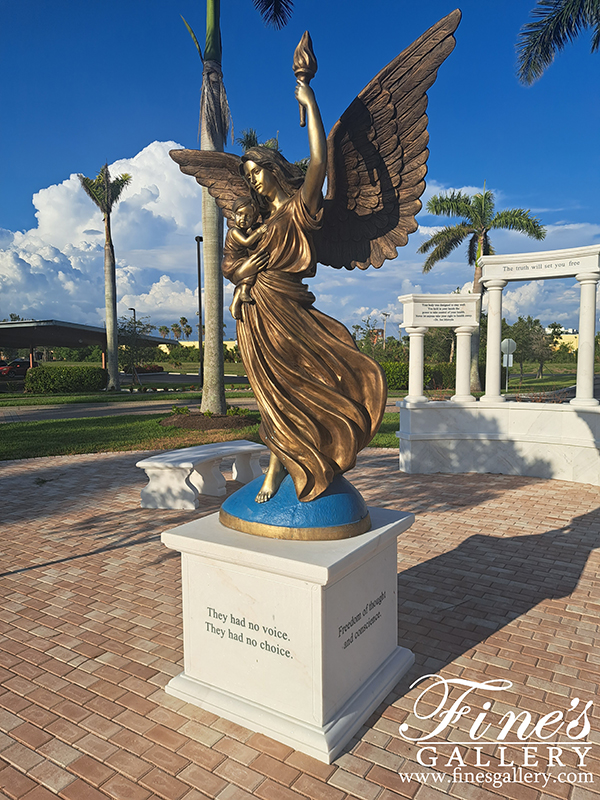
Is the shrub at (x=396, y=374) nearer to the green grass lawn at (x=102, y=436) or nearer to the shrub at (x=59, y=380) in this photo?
the green grass lawn at (x=102, y=436)

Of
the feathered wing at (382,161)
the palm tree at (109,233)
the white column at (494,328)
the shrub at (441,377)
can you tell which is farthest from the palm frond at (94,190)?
the feathered wing at (382,161)

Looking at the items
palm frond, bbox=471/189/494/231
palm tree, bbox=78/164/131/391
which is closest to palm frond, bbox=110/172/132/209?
palm tree, bbox=78/164/131/391

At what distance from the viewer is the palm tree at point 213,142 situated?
510 inches

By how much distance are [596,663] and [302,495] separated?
2437 millimetres

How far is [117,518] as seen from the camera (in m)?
7.05

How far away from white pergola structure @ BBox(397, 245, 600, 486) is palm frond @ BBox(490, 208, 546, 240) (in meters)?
17.6

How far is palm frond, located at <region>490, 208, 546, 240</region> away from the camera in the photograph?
81.3ft

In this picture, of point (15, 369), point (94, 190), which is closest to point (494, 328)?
point (94, 190)

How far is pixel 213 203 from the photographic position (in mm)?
12992

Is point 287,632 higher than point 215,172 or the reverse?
the reverse

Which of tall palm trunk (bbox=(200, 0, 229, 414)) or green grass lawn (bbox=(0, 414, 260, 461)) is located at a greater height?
tall palm trunk (bbox=(200, 0, 229, 414))

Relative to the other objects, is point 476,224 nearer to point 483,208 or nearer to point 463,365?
point 483,208

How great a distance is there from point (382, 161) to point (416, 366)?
7017mm

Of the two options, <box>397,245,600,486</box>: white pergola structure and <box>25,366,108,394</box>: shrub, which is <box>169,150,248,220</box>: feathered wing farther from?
<box>25,366,108,394</box>: shrub
